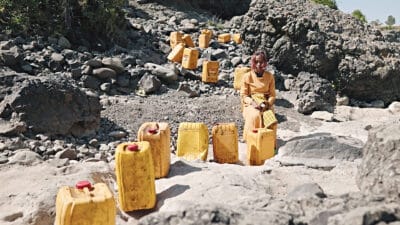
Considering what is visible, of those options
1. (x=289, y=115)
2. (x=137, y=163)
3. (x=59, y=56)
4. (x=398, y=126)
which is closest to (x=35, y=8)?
(x=59, y=56)

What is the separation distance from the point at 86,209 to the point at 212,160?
9.25ft

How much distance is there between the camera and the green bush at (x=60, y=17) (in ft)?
33.3

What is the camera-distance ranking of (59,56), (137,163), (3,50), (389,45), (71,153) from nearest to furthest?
1. (137,163)
2. (71,153)
3. (3,50)
4. (59,56)
5. (389,45)

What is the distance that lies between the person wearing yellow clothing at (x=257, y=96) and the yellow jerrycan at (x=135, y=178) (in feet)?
8.83

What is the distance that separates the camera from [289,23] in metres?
11.1

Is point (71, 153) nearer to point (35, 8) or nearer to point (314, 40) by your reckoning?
point (35, 8)

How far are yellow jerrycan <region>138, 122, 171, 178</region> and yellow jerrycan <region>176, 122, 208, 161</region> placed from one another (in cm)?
91

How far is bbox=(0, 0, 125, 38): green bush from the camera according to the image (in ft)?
33.3

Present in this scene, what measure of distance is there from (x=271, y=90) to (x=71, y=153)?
291 centimetres

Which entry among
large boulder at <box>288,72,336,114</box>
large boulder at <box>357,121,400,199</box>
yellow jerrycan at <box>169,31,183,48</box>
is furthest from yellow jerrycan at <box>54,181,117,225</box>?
yellow jerrycan at <box>169,31,183,48</box>

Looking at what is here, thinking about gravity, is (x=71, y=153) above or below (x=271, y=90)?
below

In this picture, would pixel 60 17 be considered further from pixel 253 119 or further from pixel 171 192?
pixel 171 192

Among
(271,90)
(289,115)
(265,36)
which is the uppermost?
(265,36)

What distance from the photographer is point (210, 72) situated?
403 inches
